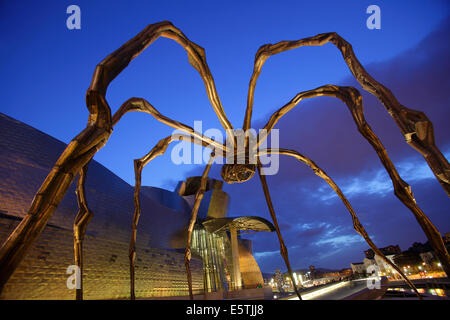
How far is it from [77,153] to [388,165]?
2.54 m

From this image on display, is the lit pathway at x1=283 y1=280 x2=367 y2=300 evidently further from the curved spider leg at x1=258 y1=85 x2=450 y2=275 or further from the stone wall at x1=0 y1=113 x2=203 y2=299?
the stone wall at x1=0 y1=113 x2=203 y2=299

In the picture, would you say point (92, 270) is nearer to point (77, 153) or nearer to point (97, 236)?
point (97, 236)

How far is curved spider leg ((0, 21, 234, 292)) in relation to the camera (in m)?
1.07

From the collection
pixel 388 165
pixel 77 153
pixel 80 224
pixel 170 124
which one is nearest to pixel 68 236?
pixel 80 224

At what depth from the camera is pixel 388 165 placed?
77.3 inches

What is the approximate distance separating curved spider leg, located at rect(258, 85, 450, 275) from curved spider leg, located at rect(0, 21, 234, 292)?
7.22 feet

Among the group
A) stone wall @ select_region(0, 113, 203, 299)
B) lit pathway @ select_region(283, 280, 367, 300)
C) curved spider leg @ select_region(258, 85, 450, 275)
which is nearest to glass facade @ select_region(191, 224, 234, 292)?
stone wall @ select_region(0, 113, 203, 299)

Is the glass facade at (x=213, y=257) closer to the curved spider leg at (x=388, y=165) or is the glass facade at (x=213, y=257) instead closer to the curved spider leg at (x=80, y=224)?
the curved spider leg at (x=80, y=224)

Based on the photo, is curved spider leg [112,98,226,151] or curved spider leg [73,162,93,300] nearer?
curved spider leg [73,162,93,300]

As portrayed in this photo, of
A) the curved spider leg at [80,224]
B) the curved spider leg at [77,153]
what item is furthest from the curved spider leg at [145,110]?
the curved spider leg at [77,153]

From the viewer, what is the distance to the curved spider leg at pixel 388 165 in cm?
162

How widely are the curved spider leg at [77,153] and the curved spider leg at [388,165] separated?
2200mm
